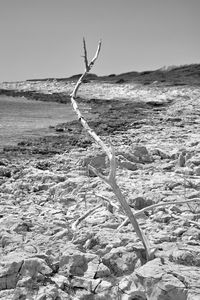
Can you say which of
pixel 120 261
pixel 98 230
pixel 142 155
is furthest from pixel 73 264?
pixel 142 155

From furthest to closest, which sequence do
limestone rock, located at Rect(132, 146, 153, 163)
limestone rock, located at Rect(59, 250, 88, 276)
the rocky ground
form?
limestone rock, located at Rect(132, 146, 153, 163) → limestone rock, located at Rect(59, 250, 88, 276) → the rocky ground

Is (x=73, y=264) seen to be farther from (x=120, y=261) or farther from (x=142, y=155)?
(x=142, y=155)

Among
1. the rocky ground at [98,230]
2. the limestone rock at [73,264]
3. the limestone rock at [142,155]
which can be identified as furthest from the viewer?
the limestone rock at [142,155]

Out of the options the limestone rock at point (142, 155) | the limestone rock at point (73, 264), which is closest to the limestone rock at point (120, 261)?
the limestone rock at point (73, 264)

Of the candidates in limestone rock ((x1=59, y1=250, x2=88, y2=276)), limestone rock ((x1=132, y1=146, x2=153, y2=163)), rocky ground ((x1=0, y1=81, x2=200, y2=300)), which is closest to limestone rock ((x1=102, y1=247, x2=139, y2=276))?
rocky ground ((x1=0, y1=81, x2=200, y2=300))

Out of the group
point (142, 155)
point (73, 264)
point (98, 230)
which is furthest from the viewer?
point (142, 155)

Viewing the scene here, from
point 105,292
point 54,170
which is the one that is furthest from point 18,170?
point 105,292

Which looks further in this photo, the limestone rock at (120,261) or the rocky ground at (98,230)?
the limestone rock at (120,261)

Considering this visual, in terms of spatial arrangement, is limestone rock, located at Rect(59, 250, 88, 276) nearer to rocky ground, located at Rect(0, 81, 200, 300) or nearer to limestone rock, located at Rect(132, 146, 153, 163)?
rocky ground, located at Rect(0, 81, 200, 300)

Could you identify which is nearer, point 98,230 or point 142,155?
point 98,230

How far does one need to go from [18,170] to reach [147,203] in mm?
3218

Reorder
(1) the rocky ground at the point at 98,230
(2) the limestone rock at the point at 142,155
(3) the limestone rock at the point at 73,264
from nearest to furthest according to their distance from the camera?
(1) the rocky ground at the point at 98,230 < (3) the limestone rock at the point at 73,264 < (2) the limestone rock at the point at 142,155

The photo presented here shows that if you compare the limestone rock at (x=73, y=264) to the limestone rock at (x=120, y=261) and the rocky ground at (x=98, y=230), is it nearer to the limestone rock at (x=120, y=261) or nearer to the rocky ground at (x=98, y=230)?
the rocky ground at (x=98, y=230)

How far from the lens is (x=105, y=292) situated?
10.8 feet
